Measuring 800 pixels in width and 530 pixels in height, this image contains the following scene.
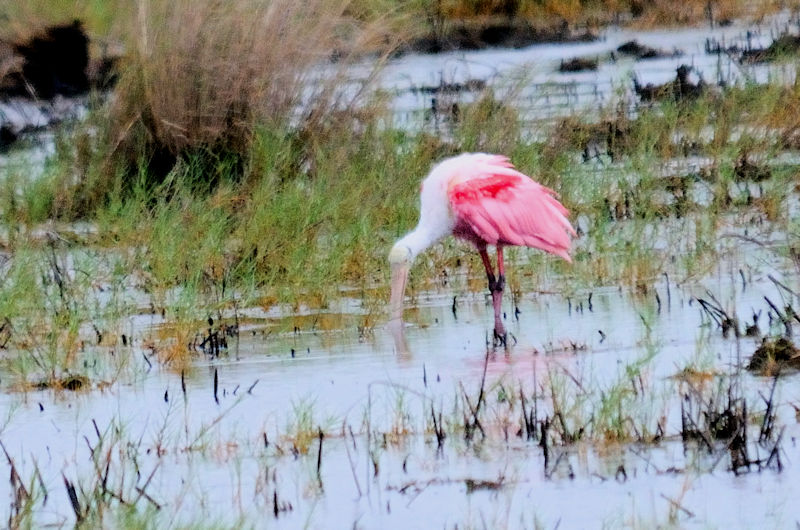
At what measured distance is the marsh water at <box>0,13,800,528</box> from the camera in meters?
5.02

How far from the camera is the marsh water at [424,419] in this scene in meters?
5.02

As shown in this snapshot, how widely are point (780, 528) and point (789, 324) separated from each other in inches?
97.4

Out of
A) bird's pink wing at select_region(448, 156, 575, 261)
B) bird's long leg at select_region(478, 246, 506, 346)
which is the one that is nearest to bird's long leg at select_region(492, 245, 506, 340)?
bird's long leg at select_region(478, 246, 506, 346)

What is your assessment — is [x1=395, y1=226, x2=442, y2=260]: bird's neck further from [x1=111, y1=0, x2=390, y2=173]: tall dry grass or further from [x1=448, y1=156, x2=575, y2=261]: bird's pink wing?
[x1=111, y1=0, x2=390, y2=173]: tall dry grass

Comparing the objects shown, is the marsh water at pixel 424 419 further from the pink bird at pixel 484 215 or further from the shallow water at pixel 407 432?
the pink bird at pixel 484 215

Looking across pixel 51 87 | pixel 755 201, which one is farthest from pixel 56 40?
pixel 755 201

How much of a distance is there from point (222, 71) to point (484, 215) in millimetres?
3159

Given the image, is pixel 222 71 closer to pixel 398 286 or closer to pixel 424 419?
pixel 398 286

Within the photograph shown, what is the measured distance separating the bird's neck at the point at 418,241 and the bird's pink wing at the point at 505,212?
0.16 m

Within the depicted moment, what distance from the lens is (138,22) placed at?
36.3 feet

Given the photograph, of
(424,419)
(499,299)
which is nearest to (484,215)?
(499,299)

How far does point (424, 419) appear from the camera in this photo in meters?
6.03

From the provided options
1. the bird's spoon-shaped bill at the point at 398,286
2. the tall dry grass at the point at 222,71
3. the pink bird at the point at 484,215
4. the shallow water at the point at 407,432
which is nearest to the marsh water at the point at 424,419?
the shallow water at the point at 407,432

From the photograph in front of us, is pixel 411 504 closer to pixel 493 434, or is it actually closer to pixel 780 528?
pixel 493 434
